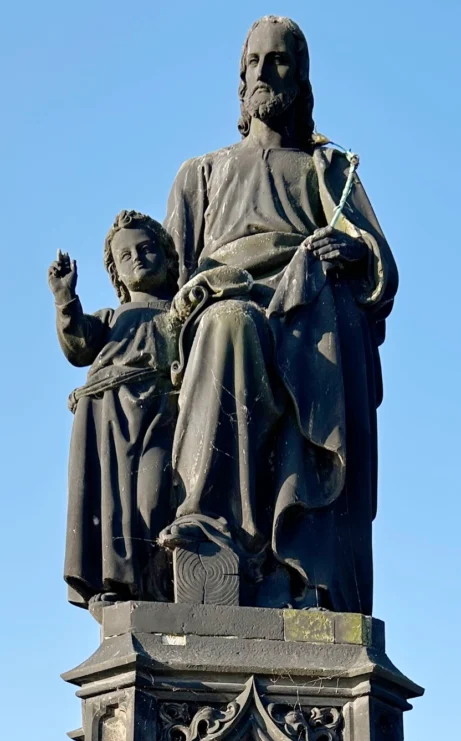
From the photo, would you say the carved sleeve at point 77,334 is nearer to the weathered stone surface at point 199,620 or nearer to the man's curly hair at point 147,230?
the man's curly hair at point 147,230

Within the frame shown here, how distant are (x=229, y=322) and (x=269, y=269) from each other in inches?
40.1

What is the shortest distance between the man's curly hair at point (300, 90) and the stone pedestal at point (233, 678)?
3.94 metres

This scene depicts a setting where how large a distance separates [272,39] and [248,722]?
16.4ft

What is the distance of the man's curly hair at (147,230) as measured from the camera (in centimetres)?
1441

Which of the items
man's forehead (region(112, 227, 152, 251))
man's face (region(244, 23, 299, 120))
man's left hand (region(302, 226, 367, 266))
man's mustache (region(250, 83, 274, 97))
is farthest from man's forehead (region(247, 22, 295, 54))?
man's forehead (region(112, 227, 152, 251))

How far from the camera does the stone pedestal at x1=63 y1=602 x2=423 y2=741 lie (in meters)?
12.6

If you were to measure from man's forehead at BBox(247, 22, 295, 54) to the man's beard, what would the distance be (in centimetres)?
29

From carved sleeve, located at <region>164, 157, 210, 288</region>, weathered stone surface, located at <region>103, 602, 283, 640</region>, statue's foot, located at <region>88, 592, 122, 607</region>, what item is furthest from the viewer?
carved sleeve, located at <region>164, 157, 210, 288</region>

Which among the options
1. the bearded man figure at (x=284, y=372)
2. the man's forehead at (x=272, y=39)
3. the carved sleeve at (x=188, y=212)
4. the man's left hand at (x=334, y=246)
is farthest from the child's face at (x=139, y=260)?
the man's forehead at (x=272, y=39)

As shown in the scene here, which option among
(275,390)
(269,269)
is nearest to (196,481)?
(275,390)

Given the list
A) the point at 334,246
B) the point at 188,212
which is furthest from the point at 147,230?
the point at 334,246

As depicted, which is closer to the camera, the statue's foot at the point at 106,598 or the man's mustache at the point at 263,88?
the statue's foot at the point at 106,598

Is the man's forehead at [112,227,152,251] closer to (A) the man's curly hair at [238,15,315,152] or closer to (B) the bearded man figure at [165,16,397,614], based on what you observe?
(B) the bearded man figure at [165,16,397,614]

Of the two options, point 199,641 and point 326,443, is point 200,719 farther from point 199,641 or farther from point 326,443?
point 326,443
